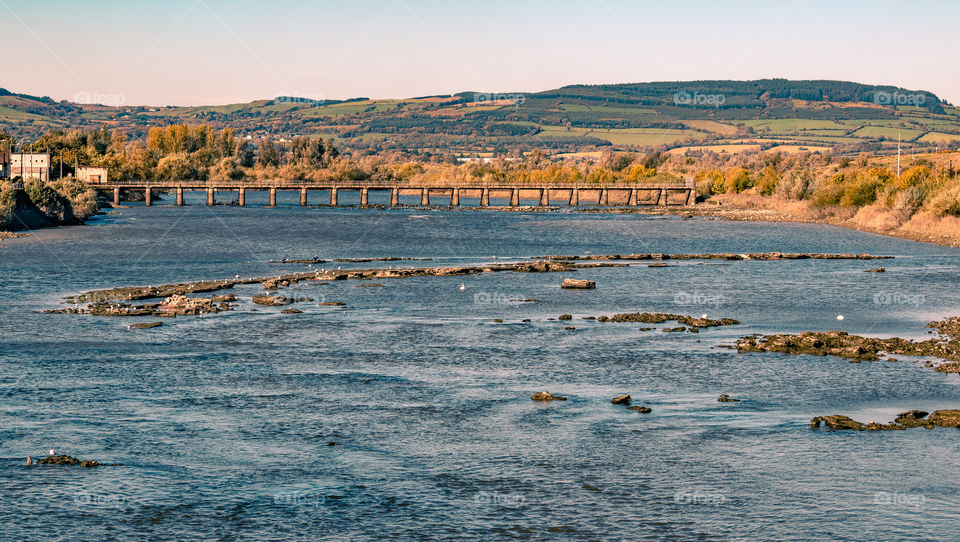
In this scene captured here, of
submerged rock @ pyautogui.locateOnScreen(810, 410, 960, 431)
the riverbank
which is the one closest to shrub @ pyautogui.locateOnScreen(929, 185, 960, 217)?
the riverbank

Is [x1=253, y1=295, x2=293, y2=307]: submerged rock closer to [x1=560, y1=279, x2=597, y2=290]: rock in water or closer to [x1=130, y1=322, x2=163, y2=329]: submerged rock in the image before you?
[x1=130, y1=322, x2=163, y2=329]: submerged rock

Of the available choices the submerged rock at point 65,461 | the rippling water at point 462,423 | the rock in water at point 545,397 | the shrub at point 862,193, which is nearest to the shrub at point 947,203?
the shrub at point 862,193

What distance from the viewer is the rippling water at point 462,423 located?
28.5m

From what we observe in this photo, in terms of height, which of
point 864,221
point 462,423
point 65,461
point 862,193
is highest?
point 862,193

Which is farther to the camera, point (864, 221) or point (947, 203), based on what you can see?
point (864, 221)

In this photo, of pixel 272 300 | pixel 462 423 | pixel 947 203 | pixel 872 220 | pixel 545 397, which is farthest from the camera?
pixel 872 220

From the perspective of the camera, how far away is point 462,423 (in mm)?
37344

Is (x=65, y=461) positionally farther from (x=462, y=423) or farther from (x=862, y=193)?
(x=862, y=193)

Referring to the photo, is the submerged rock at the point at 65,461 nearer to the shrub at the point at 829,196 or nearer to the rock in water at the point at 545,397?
the rock in water at the point at 545,397

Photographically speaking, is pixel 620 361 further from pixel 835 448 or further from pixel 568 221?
pixel 568 221

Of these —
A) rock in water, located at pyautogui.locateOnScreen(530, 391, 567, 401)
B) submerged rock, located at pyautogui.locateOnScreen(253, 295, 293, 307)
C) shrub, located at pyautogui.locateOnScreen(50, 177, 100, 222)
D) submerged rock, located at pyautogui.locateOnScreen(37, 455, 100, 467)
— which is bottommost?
submerged rock, located at pyautogui.locateOnScreen(37, 455, 100, 467)

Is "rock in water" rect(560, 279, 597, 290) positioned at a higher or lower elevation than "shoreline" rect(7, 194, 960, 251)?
lower

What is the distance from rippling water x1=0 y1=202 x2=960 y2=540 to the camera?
28.5m

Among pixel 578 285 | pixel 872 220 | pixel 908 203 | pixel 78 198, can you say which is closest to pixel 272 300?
pixel 578 285
